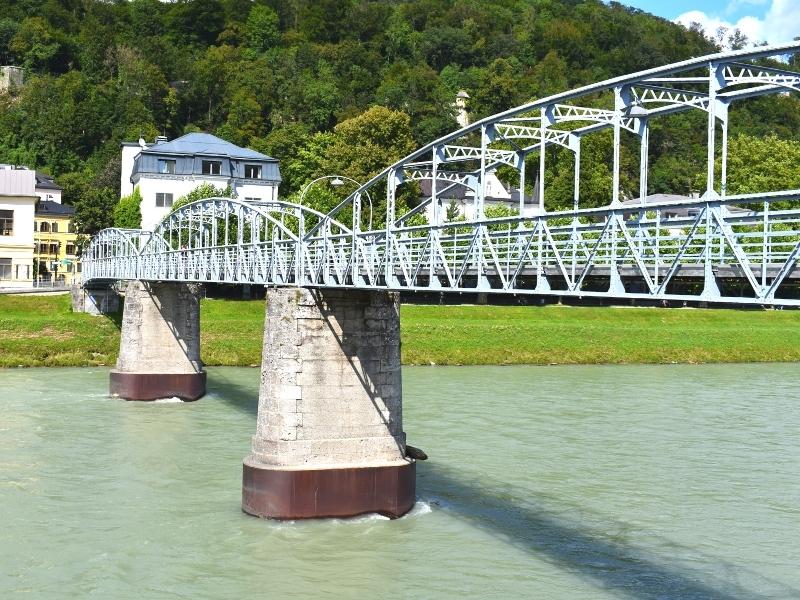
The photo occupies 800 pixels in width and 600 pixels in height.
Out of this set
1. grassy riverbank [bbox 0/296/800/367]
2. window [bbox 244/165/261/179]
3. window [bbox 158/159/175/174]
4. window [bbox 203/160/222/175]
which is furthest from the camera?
window [bbox 244/165/261/179]

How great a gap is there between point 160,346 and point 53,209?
195 ft

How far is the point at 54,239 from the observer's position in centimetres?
9581

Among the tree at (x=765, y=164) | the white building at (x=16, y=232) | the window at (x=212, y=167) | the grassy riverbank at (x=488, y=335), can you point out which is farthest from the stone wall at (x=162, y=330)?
the tree at (x=765, y=164)

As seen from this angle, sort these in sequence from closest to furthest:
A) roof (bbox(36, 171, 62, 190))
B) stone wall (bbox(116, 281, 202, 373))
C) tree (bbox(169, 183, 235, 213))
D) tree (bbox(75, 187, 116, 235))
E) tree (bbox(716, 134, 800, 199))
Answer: stone wall (bbox(116, 281, 202, 373)) → tree (bbox(169, 183, 235, 213)) → tree (bbox(716, 134, 800, 199)) → tree (bbox(75, 187, 116, 235)) → roof (bbox(36, 171, 62, 190))

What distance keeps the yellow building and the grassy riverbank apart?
102 ft

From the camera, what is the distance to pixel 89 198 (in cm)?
8906

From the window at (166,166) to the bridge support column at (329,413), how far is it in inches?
2298

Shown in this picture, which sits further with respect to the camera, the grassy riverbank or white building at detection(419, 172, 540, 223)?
white building at detection(419, 172, 540, 223)

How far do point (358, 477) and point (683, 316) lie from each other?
4676 centimetres

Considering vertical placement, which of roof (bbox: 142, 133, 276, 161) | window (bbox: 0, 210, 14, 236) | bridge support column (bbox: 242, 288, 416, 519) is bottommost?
bridge support column (bbox: 242, 288, 416, 519)

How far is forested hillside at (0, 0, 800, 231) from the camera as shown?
105 metres

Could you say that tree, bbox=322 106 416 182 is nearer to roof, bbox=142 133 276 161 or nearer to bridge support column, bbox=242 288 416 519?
roof, bbox=142 133 276 161

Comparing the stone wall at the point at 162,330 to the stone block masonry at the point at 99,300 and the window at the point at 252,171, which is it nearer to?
the stone block masonry at the point at 99,300

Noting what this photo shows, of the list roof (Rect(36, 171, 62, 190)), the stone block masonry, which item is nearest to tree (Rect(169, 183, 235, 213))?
the stone block masonry
